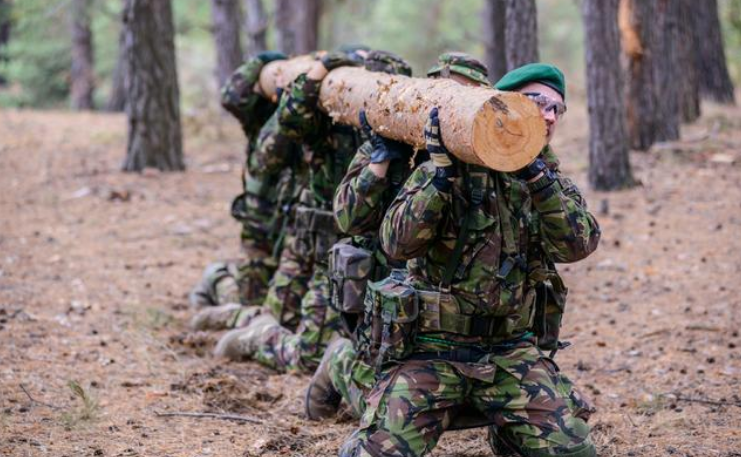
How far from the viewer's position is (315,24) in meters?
15.4

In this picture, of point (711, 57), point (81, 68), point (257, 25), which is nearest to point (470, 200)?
point (257, 25)

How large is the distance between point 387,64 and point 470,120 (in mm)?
1977

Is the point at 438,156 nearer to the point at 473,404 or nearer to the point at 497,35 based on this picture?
the point at 473,404

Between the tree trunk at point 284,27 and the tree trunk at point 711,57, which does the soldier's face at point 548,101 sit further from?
the tree trunk at point 711,57

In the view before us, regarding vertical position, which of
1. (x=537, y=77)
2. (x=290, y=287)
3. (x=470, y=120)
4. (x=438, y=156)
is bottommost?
(x=290, y=287)

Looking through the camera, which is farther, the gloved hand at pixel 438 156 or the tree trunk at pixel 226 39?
the tree trunk at pixel 226 39

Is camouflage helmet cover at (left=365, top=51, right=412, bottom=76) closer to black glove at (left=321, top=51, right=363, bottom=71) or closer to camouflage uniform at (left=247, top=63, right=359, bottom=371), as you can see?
black glove at (left=321, top=51, right=363, bottom=71)

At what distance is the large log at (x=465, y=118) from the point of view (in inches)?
148

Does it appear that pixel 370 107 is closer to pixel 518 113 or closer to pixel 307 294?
pixel 518 113

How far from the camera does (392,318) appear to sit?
416cm

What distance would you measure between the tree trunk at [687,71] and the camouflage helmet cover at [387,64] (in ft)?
25.7

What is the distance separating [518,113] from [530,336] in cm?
116

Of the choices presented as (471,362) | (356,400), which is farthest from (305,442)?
(471,362)

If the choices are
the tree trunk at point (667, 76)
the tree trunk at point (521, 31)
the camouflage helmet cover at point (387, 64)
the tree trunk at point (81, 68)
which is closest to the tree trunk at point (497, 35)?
the tree trunk at point (521, 31)
